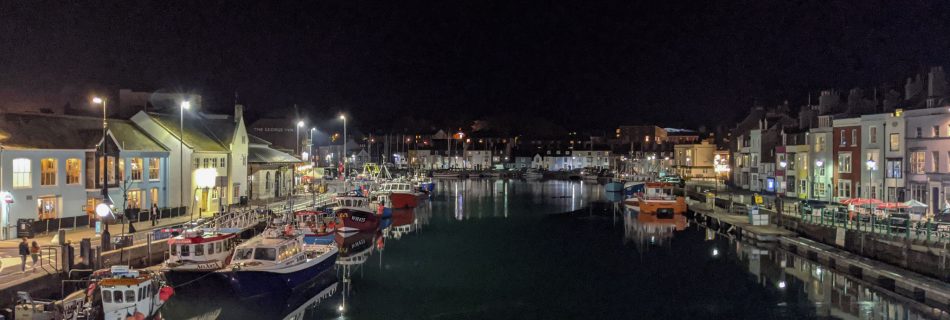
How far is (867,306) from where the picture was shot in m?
26.9

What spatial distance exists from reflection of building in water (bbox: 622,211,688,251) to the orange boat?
0.54 m

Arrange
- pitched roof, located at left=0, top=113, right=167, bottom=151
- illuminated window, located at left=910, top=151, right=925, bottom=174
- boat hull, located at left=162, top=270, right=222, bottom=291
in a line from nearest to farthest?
boat hull, located at left=162, top=270, right=222, bottom=291 < pitched roof, located at left=0, top=113, right=167, bottom=151 < illuminated window, located at left=910, top=151, right=925, bottom=174

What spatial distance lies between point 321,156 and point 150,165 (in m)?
102

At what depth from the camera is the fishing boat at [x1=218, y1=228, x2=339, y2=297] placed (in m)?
27.1

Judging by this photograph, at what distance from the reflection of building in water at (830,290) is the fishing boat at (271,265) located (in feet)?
66.2

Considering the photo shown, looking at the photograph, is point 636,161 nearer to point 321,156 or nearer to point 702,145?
point 702,145

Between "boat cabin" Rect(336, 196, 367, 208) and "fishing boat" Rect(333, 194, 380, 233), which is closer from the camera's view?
"fishing boat" Rect(333, 194, 380, 233)

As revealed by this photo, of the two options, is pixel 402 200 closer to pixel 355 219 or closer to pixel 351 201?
pixel 351 201

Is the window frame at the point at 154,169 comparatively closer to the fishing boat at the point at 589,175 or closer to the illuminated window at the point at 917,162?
the illuminated window at the point at 917,162

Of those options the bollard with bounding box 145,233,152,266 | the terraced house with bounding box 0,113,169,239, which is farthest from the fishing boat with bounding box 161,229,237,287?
the terraced house with bounding box 0,113,169,239

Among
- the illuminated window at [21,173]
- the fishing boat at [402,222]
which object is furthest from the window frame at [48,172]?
the fishing boat at [402,222]

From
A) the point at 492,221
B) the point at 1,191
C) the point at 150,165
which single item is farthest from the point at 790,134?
the point at 1,191

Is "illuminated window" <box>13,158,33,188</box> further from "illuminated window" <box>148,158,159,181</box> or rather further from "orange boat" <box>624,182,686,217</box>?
"orange boat" <box>624,182,686,217</box>

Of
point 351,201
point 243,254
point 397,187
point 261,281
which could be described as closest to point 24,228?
point 243,254
